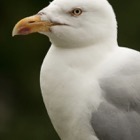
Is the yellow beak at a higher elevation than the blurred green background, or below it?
higher

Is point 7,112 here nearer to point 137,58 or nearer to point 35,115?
point 35,115

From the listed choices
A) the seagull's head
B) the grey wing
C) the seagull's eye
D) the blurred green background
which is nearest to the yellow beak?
the seagull's head

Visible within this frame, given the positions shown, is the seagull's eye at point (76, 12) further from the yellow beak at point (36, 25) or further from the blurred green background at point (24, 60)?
the blurred green background at point (24, 60)

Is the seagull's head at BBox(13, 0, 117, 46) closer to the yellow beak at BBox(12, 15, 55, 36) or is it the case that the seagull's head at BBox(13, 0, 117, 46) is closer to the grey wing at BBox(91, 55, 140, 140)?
the yellow beak at BBox(12, 15, 55, 36)

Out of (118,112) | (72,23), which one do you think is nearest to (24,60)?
(72,23)

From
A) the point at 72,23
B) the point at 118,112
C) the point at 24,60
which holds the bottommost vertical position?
the point at 24,60

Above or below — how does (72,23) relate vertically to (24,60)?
above

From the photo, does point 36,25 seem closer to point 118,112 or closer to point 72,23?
point 72,23
